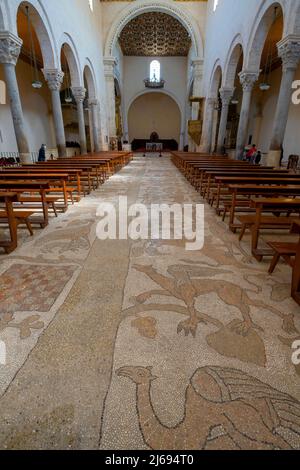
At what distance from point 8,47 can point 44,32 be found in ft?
13.7

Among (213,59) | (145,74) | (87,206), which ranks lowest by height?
(87,206)

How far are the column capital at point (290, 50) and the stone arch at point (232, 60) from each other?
5.57 m

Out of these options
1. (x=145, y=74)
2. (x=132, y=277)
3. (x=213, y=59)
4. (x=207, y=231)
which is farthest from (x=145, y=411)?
(x=145, y=74)

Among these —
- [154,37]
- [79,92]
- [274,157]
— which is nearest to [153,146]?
[154,37]

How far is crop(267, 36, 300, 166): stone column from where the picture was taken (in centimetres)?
812

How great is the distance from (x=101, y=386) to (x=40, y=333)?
76cm

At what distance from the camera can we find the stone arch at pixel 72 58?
13194mm

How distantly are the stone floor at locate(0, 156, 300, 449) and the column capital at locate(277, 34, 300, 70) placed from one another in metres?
8.14

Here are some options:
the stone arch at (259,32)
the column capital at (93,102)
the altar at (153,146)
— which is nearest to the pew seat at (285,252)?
the stone arch at (259,32)

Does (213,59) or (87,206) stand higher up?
(213,59)

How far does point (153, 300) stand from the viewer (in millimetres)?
2623

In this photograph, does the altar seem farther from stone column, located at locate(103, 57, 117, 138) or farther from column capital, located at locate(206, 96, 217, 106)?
column capital, located at locate(206, 96, 217, 106)

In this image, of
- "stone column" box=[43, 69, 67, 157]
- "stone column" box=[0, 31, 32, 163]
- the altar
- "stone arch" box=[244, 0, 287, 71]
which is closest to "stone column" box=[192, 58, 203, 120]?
the altar

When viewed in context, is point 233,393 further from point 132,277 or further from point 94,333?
point 132,277
